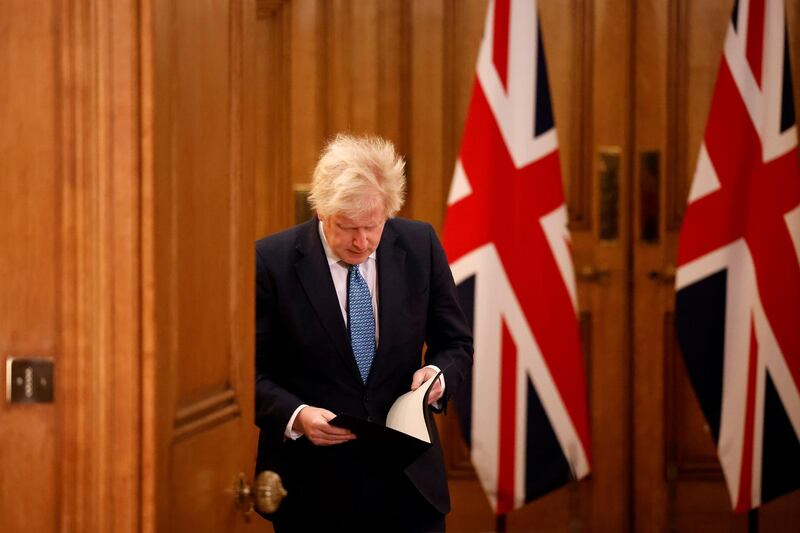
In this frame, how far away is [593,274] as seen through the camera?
152 inches

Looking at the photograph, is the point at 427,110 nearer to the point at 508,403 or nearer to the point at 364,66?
the point at 364,66

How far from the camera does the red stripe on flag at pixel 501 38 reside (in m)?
3.69

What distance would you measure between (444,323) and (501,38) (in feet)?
4.95

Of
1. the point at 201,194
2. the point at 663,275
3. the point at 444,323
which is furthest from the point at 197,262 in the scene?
the point at 663,275

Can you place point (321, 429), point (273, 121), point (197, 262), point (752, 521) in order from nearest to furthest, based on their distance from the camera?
point (197, 262) → point (321, 429) → point (752, 521) → point (273, 121)

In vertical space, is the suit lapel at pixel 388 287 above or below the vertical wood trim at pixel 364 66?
below

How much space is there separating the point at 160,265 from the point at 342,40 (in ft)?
7.84

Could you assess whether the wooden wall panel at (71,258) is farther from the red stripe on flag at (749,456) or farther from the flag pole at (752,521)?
the flag pole at (752,521)

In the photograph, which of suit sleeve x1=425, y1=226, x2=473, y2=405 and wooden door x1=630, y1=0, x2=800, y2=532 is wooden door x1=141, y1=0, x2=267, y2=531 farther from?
wooden door x1=630, y1=0, x2=800, y2=532

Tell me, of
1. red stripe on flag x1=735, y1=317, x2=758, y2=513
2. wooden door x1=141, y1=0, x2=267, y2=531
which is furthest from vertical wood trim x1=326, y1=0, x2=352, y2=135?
wooden door x1=141, y1=0, x2=267, y2=531


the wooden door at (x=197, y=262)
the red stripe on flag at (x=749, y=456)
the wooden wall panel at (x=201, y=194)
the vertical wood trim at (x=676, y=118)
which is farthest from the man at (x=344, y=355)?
the vertical wood trim at (x=676, y=118)

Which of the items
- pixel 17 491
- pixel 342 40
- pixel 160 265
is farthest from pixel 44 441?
pixel 342 40

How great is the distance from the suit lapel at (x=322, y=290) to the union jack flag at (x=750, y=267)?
1701mm

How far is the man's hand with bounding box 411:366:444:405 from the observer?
2357mm
